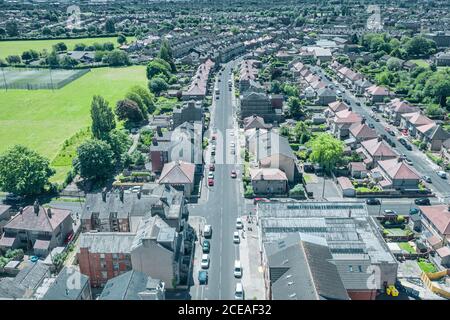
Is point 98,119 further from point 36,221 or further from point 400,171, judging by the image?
point 400,171

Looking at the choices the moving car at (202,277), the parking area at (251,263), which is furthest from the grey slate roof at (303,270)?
the moving car at (202,277)

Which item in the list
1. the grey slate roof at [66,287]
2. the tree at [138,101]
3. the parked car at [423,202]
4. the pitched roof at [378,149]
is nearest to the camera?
the grey slate roof at [66,287]

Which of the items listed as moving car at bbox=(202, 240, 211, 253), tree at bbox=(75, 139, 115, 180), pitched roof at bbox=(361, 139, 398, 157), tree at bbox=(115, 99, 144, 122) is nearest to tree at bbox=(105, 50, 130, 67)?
tree at bbox=(115, 99, 144, 122)

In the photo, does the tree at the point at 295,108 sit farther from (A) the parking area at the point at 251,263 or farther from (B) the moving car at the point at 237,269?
(B) the moving car at the point at 237,269

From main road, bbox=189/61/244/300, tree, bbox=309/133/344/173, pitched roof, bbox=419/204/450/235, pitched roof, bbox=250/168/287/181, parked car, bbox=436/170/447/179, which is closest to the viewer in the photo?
main road, bbox=189/61/244/300

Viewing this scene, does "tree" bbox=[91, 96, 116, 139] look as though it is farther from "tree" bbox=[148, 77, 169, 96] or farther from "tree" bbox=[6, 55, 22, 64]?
"tree" bbox=[6, 55, 22, 64]

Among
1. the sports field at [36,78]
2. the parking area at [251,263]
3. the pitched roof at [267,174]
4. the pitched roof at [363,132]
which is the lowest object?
the parking area at [251,263]
